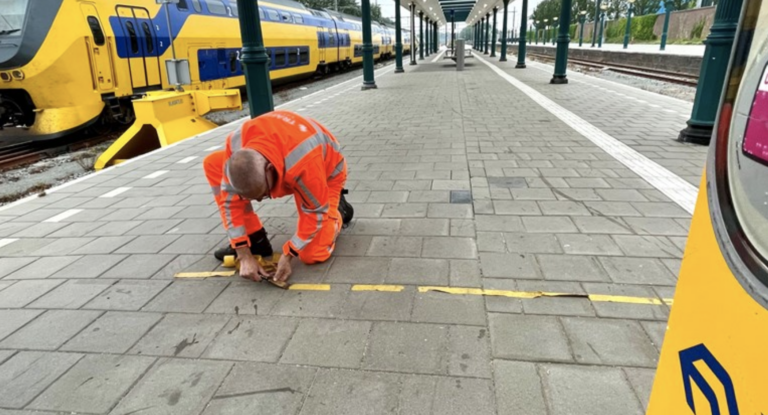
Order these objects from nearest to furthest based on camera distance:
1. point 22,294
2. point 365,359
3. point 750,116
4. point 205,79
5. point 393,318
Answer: point 750,116 < point 365,359 < point 393,318 < point 22,294 < point 205,79

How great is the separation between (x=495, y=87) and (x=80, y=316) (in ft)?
44.5

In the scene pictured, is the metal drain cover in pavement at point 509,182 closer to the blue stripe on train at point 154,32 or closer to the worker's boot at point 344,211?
the worker's boot at point 344,211

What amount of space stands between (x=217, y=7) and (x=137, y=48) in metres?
3.62

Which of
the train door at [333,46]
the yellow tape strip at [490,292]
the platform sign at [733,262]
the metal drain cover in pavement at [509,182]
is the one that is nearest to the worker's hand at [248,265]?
the yellow tape strip at [490,292]

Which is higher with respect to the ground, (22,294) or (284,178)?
(284,178)

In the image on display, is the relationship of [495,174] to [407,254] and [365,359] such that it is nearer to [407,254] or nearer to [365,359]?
[407,254]

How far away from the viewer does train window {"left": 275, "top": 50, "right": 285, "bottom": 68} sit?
Result: 16000 millimetres

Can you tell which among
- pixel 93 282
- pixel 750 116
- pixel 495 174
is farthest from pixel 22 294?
pixel 495 174

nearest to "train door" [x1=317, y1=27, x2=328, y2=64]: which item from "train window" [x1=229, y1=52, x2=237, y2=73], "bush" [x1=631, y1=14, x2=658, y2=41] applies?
"train window" [x1=229, y1=52, x2=237, y2=73]

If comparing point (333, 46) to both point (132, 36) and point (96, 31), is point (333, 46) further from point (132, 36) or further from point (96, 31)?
point (96, 31)

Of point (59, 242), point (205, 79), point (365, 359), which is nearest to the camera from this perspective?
point (365, 359)

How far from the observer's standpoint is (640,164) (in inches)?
210

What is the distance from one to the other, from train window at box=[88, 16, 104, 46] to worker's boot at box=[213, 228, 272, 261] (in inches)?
302

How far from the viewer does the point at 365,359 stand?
2234 mm
